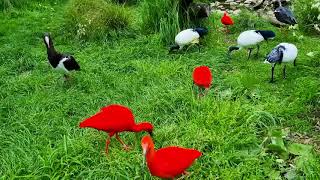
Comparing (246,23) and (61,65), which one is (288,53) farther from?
(246,23)

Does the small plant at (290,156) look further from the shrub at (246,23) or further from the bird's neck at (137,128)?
the shrub at (246,23)

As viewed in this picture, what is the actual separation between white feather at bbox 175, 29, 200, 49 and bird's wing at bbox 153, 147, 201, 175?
349cm

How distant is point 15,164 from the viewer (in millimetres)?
4039

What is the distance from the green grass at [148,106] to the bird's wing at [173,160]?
36 centimetres

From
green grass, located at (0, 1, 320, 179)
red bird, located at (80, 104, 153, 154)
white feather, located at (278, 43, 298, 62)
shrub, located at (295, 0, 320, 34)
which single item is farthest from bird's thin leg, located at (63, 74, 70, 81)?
shrub, located at (295, 0, 320, 34)

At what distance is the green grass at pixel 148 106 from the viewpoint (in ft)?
13.1

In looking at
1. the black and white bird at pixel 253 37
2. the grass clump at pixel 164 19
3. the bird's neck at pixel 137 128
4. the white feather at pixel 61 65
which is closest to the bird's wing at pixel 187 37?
the grass clump at pixel 164 19

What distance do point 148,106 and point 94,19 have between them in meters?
3.49

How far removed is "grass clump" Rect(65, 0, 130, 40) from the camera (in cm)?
805

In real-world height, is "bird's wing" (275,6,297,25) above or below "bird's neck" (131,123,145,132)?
below

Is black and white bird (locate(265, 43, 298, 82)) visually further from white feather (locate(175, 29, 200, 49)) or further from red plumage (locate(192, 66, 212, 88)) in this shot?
white feather (locate(175, 29, 200, 49))

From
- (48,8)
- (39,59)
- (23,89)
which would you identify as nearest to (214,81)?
(23,89)

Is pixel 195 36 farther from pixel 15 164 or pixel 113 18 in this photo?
pixel 15 164

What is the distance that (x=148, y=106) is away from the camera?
514cm
